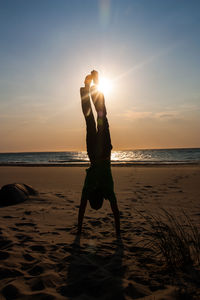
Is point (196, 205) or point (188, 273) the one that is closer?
point (188, 273)

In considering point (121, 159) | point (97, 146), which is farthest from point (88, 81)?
point (121, 159)

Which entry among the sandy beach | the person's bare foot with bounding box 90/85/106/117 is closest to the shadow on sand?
the sandy beach

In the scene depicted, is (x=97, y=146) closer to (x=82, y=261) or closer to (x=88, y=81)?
(x=88, y=81)

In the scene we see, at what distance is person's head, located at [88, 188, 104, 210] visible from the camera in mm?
3970

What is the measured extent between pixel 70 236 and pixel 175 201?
4.24 meters

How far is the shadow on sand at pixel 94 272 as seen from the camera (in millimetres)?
2447

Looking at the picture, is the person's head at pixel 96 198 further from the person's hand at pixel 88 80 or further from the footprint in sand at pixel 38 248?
the person's hand at pixel 88 80

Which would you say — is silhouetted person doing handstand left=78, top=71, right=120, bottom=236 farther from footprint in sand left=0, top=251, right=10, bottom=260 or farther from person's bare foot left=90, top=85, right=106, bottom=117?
footprint in sand left=0, top=251, right=10, bottom=260

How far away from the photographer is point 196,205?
666 cm

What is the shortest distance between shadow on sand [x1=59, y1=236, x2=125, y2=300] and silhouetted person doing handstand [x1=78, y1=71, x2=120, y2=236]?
2.34ft

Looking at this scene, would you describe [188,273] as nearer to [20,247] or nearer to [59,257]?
[59,257]

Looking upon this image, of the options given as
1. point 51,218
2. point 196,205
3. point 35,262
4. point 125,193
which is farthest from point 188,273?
point 125,193

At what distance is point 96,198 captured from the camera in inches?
157

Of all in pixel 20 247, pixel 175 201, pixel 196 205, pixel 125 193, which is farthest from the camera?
pixel 125 193
